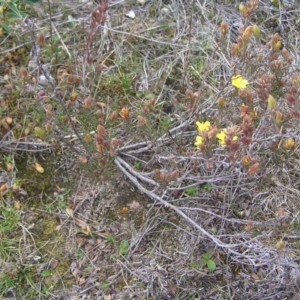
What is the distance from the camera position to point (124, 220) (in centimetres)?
213

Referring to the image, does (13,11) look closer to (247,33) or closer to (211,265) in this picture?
(247,33)

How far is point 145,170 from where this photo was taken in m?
2.22

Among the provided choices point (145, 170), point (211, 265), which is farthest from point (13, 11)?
point (211, 265)

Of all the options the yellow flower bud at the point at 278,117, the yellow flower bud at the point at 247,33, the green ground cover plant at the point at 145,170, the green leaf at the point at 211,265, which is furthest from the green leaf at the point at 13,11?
the green leaf at the point at 211,265

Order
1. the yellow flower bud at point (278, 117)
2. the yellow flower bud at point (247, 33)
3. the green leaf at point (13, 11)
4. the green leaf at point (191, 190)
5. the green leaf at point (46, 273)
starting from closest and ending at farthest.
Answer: the yellow flower bud at point (278, 117), the yellow flower bud at point (247, 33), the green leaf at point (46, 273), the green leaf at point (191, 190), the green leaf at point (13, 11)

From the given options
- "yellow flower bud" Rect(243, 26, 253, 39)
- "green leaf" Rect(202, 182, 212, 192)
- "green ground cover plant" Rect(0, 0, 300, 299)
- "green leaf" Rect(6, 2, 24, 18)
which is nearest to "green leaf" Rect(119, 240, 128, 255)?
"green ground cover plant" Rect(0, 0, 300, 299)

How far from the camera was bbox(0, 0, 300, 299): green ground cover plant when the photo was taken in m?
1.96

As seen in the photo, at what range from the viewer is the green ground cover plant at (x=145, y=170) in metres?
1.96

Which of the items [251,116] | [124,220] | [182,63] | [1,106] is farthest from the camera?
[182,63]

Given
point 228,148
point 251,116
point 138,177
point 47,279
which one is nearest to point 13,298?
point 47,279

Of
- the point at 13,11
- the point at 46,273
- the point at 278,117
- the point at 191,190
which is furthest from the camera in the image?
the point at 13,11

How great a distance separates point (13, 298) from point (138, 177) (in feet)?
2.31

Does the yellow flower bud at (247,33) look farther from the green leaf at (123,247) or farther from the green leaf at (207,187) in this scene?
the green leaf at (123,247)

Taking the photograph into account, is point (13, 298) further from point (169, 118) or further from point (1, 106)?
point (169, 118)
